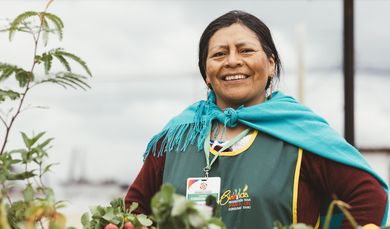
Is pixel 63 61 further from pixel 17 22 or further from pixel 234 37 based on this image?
pixel 234 37

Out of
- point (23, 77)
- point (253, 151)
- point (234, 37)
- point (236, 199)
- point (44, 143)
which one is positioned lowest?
point (236, 199)

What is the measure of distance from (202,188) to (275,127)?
12.0 inches

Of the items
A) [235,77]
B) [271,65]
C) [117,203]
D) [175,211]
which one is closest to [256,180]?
[235,77]

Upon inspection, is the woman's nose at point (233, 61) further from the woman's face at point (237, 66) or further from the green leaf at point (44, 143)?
the green leaf at point (44, 143)

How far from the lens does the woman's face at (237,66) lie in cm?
229

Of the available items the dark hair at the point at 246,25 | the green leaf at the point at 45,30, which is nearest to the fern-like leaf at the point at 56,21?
the green leaf at the point at 45,30

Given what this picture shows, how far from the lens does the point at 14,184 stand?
4.04ft

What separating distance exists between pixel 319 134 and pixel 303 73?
49.0 ft

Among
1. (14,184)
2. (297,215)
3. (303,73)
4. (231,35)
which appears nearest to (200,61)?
(231,35)

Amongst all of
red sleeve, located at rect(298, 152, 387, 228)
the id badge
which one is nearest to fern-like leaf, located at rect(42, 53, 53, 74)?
the id badge

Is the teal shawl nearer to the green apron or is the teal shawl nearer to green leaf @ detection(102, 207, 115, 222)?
the green apron

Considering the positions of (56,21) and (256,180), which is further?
(256,180)

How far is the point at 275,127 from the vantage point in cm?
232

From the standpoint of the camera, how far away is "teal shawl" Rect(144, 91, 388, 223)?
7.22 feet
